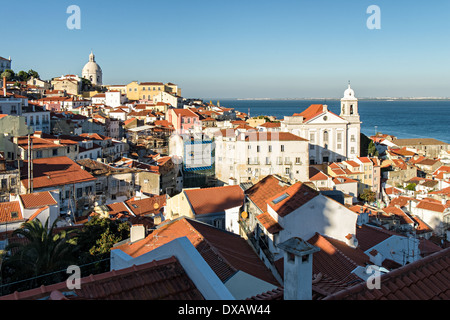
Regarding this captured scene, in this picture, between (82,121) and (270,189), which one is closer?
(270,189)

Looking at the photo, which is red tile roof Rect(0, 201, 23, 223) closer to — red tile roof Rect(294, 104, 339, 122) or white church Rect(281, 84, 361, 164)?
white church Rect(281, 84, 361, 164)

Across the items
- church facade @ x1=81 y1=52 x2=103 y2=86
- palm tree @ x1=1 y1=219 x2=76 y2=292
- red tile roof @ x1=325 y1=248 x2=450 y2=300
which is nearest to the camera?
red tile roof @ x1=325 y1=248 x2=450 y2=300

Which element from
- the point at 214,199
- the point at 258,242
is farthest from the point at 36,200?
the point at 258,242

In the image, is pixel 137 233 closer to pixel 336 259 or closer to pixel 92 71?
pixel 336 259

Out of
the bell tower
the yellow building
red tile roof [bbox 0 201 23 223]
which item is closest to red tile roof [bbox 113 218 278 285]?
red tile roof [bbox 0 201 23 223]

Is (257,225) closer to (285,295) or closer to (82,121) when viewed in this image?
(285,295)

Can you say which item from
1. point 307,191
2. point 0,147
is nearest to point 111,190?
point 0,147
